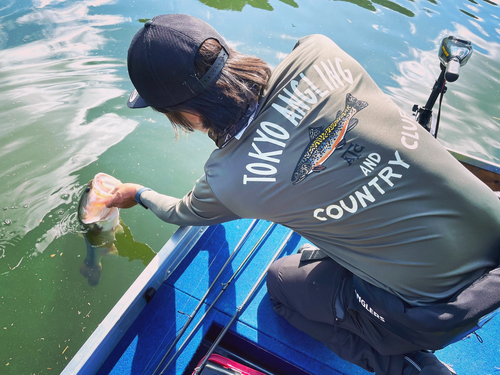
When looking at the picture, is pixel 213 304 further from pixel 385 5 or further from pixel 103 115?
pixel 385 5

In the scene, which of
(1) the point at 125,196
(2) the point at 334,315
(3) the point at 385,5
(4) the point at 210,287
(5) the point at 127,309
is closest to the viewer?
(2) the point at 334,315

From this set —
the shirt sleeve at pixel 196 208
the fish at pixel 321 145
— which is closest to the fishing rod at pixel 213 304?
the shirt sleeve at pixel 196 208

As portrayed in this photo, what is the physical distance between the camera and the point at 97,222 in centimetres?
266

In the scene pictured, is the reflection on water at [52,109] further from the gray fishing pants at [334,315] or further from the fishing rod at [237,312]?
the gray fishing pants at [334,315]

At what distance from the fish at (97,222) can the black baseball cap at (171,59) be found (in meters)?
1.28

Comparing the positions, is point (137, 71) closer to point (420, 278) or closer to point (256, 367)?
point (420, 278)

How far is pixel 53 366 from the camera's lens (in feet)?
7.88

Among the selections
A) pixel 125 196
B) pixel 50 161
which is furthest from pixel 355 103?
pixel 50 161

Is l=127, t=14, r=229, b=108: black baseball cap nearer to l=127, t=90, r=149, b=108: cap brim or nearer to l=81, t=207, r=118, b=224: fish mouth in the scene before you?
l=127, t=90, r=149, b=108: cap brim

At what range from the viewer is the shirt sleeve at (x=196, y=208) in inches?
58.0

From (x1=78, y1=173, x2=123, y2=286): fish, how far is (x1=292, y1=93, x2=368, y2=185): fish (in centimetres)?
158

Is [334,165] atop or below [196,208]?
atop

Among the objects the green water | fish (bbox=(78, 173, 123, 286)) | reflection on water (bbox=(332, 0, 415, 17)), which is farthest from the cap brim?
reflection on water (bbox=(332, 0, 415, 17))

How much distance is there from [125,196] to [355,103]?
4.63 ft
